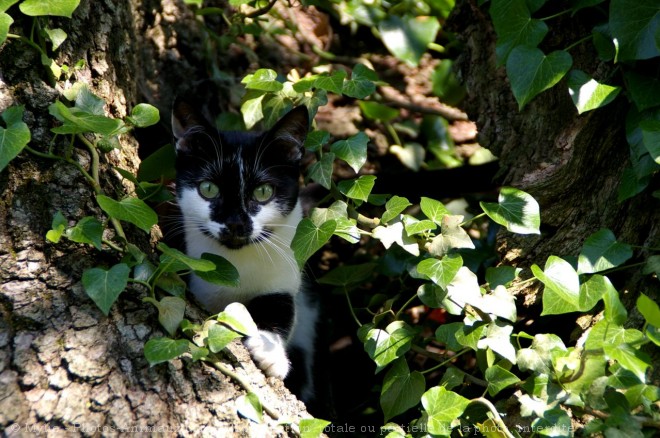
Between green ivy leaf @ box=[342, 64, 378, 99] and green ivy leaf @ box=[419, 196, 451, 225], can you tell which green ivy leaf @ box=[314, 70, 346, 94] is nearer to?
green ivy leaf @ box=[342, 64, 378, 99]

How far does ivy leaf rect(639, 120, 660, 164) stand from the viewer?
1.76 metres

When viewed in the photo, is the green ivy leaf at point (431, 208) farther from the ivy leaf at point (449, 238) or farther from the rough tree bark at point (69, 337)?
the rough tree bark at point (69, 337)

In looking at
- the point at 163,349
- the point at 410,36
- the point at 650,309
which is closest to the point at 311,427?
the point at 163,349

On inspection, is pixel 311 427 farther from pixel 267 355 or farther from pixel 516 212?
pixel 516 212

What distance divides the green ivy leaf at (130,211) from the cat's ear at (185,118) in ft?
1.92

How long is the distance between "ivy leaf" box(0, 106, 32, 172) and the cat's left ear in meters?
0.86

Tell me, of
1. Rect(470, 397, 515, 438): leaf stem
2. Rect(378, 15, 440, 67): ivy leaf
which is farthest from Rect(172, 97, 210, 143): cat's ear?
Rect(470, 397, 515, 438): leaf stem

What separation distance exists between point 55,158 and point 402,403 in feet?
4.11

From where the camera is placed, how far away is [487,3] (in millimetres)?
2404

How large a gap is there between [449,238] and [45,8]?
4.26 feet

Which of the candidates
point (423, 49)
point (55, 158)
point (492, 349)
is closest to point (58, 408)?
point (55, 158)

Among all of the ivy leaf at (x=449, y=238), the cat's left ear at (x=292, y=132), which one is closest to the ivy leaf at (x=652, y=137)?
the ivy leaf at (x=449, y=238)

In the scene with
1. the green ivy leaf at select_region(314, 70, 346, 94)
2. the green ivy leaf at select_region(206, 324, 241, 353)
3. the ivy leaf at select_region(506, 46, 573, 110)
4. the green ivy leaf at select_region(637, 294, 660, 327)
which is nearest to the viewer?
the green ivy leaf at select_region(637, 294, 660, 327)

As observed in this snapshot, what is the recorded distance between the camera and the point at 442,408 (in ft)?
6.03
